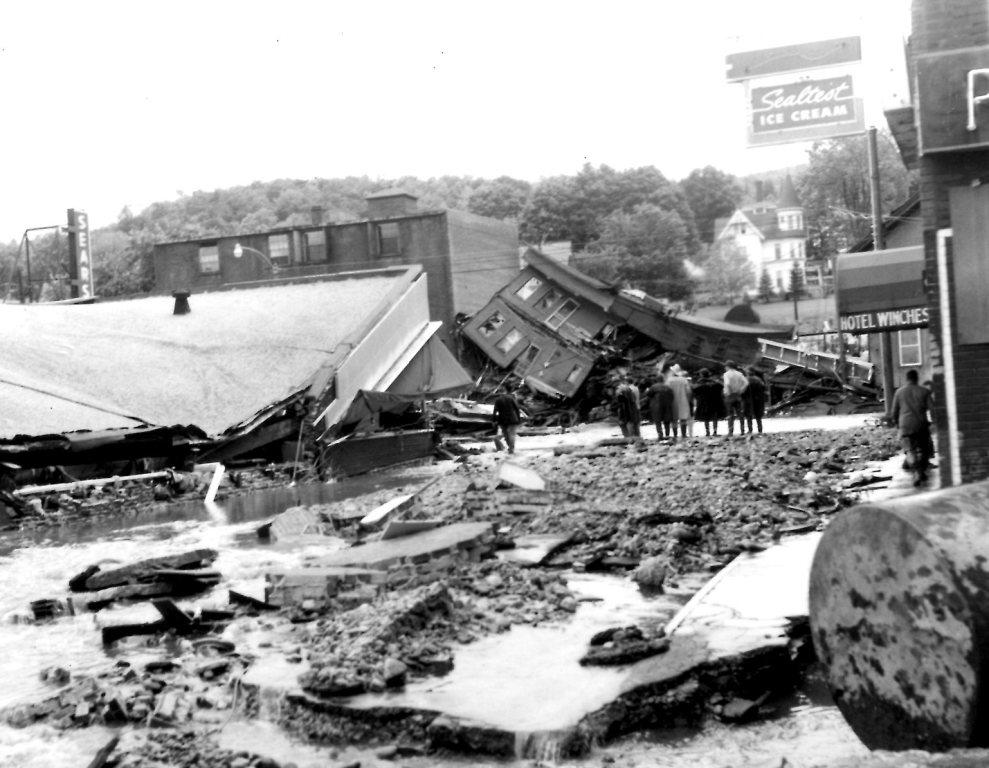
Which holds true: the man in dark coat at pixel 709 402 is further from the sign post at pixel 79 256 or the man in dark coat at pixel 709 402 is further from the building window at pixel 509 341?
the sign post at pixel 79 256

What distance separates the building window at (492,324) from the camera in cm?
4959

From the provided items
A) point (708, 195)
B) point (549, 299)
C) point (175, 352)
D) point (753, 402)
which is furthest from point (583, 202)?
point (175, 352)

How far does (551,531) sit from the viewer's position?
496 inches

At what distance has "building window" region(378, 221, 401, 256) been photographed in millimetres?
59875

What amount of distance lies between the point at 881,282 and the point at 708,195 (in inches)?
4731

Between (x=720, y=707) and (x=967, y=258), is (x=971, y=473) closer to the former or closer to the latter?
(x=967, y=258)

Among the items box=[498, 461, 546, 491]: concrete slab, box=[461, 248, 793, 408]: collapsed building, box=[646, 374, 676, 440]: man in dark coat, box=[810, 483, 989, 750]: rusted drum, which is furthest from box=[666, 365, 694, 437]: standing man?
box=[810, 483, 989, 750]: rusted drum

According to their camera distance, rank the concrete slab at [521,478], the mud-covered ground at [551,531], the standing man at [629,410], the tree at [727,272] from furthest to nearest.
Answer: the tree at [727,272] < the standing man at [629,410] < the concrete slab at [521,478] < the mud-covered ground at [551,531]

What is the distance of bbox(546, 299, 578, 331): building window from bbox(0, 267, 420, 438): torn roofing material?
15.0 m

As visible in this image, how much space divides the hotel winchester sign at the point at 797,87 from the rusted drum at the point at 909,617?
9021 mm

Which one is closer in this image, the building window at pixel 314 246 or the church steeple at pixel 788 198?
the building window at pixel 314 246

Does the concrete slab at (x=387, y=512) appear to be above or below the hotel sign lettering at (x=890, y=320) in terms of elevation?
below

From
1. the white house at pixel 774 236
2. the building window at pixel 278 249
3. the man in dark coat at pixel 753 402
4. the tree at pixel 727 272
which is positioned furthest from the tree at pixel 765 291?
the man in dark coat at pixel 753 402

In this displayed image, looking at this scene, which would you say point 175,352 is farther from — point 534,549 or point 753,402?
point 534,549
